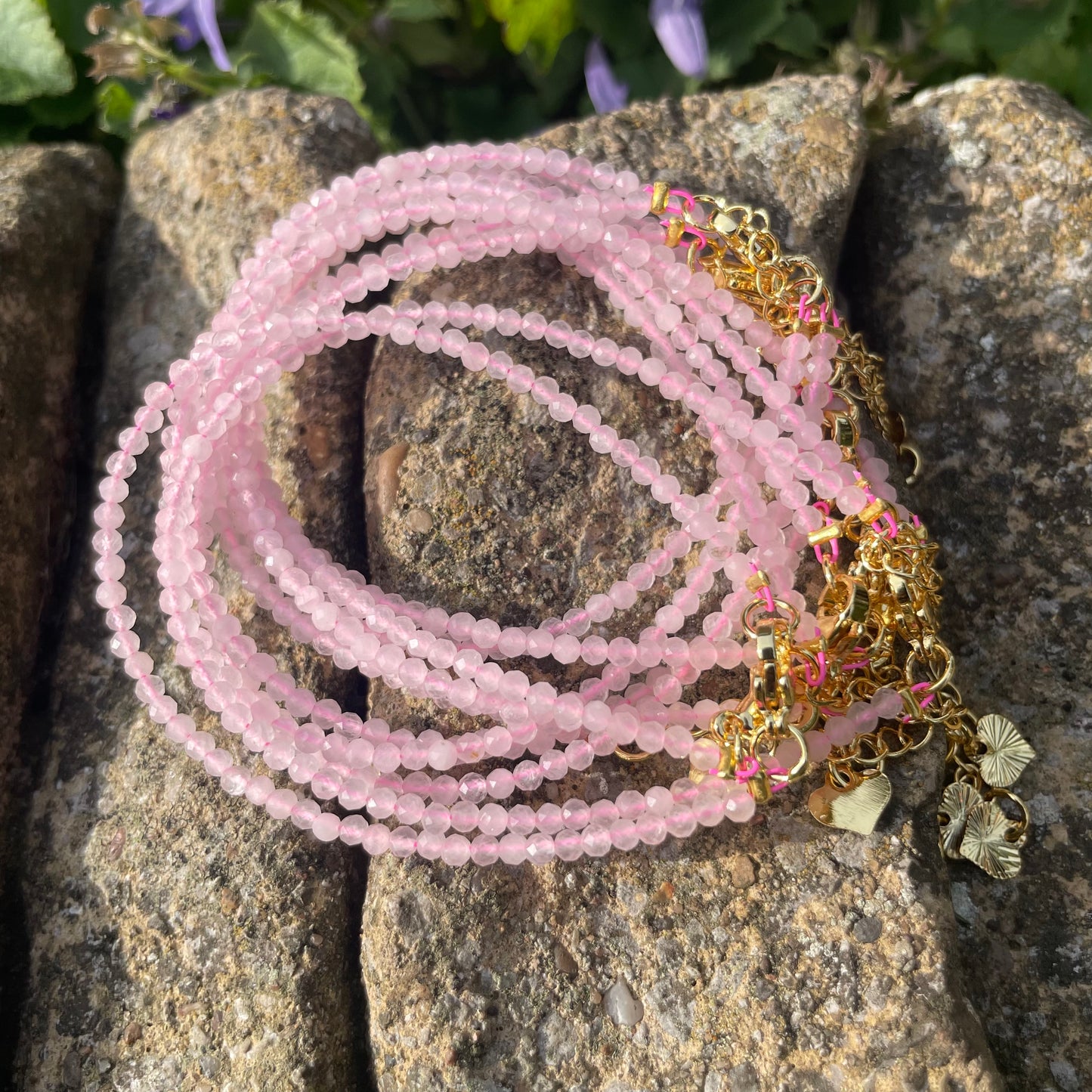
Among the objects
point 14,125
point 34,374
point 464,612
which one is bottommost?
point 464,612

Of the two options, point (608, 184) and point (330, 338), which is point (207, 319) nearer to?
point (330, 338)

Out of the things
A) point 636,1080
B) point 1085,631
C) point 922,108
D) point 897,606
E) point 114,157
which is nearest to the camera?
point 636,1080

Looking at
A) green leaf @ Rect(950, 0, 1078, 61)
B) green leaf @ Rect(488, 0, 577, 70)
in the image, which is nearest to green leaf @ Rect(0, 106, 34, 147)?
green leaf @ Rect(488, 0, 577, 70)

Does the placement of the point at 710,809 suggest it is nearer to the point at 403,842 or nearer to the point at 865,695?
the point at 865,695

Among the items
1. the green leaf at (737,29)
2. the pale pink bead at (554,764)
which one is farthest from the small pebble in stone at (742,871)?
the green leaf at (737,29)

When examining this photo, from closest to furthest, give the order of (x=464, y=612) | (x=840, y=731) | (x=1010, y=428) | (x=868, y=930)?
(x=868, y=930)
(x=840, y=731)
(x=464, y=612)
(x=1010, y=428)

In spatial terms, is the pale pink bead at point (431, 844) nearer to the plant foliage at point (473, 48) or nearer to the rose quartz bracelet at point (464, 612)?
the rose quartz bracelet at point (464, 612)

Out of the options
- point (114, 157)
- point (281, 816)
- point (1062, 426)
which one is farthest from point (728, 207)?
point (114, 157)

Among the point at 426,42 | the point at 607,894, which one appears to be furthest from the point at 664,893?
the point at 426,42
